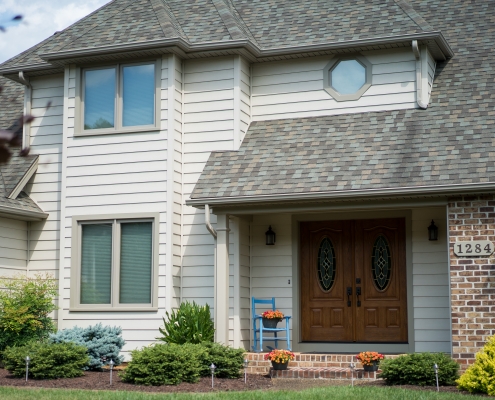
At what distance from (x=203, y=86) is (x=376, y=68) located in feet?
10.1

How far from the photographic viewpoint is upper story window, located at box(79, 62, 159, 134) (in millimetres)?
13203

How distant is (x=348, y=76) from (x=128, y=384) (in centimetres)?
657

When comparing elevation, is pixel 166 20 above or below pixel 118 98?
above

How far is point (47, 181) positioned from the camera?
14008mm

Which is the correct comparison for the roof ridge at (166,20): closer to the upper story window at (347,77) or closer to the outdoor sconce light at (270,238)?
the upper story window at (347,77)

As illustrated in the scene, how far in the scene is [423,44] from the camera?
12.7 metres

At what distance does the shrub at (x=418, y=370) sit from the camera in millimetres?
9789

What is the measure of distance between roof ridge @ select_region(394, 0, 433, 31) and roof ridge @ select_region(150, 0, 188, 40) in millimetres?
3967

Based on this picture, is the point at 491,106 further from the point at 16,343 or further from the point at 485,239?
the point at 16,343

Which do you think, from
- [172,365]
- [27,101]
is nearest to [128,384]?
[172,365]

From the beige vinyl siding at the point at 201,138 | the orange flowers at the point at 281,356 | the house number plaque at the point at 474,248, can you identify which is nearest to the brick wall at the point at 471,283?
the house number plaque at the point at 474,248

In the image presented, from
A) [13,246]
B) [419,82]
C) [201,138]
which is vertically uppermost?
[419,82]

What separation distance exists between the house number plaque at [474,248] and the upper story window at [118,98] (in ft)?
18.2

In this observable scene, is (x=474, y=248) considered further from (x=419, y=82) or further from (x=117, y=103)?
(x=117, y=103)
